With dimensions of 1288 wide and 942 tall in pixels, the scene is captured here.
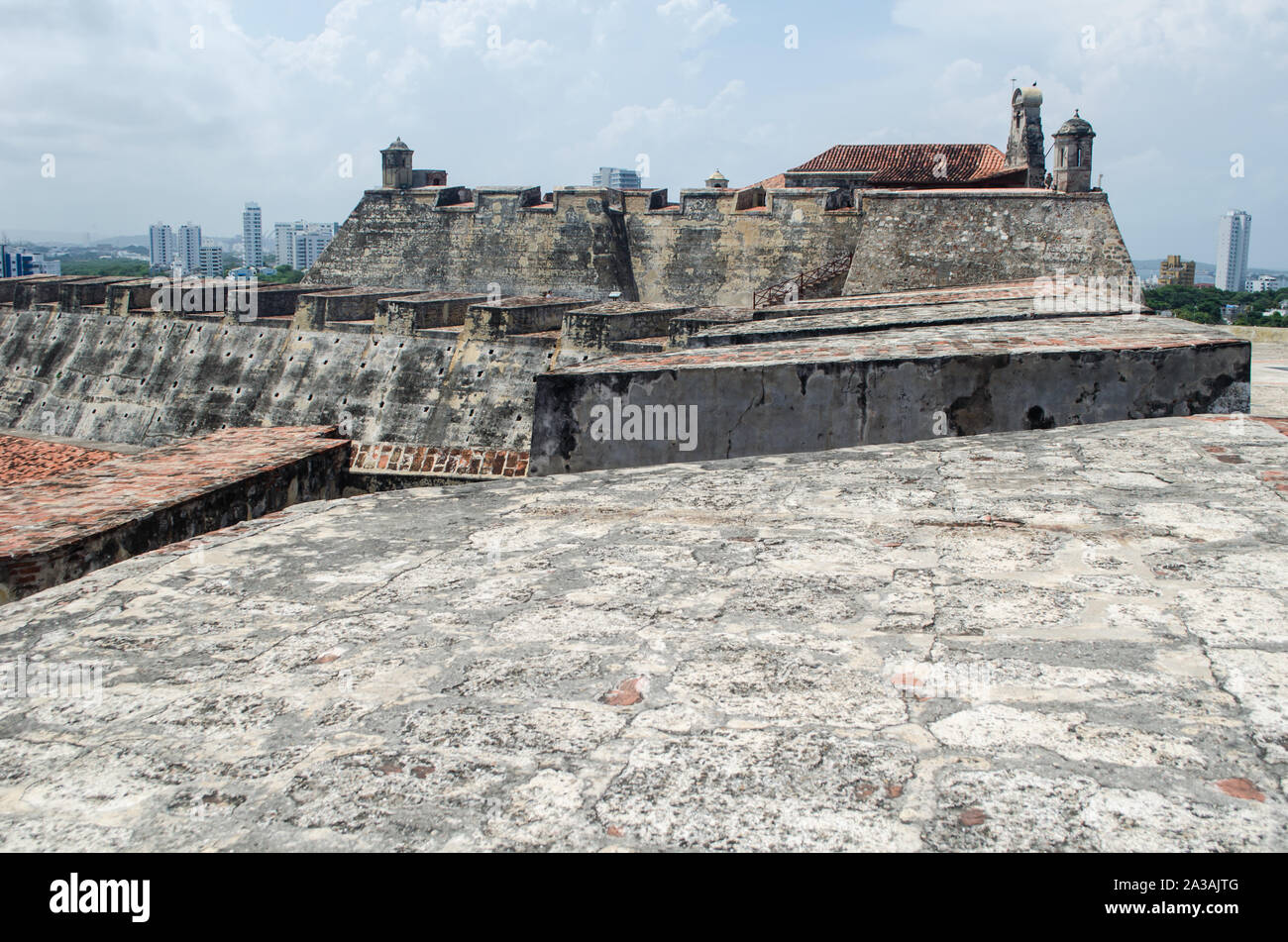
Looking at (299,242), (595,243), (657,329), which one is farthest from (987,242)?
(299,242)

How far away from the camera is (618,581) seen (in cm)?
248

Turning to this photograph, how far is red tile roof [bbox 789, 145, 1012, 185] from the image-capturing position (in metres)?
25.2

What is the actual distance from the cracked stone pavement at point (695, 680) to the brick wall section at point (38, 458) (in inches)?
467

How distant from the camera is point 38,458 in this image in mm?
14367

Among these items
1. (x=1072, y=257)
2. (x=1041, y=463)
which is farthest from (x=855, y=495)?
(x=1072, y=257)

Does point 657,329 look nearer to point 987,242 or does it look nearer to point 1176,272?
point 987,242

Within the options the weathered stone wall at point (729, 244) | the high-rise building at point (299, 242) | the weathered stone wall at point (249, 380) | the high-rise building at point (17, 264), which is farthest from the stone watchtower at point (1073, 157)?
the high-rise building at point (299, 242)

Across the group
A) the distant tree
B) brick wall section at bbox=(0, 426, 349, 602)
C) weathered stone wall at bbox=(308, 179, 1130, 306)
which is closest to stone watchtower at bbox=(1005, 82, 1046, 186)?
weathered stone wall at bbox=(308, 179, 1130, 306)

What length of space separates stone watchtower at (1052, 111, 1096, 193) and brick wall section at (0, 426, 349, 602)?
42.9 ft

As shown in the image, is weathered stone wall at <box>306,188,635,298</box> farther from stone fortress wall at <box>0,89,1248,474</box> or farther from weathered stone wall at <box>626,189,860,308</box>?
weathered stone wall at <box>626,189,860,308</box>

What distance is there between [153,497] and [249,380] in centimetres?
1445

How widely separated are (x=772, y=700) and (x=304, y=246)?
423 feet
